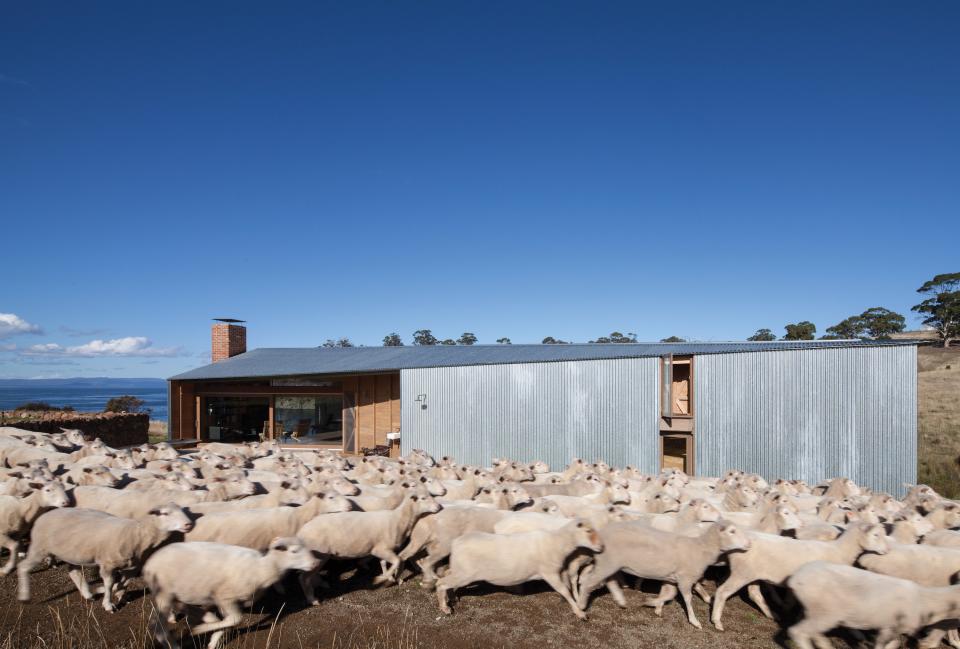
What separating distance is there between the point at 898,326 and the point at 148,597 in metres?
97.5

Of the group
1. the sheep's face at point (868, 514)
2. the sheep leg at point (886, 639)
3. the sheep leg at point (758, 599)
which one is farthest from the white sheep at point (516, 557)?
the sheep's face at point (868, 514)

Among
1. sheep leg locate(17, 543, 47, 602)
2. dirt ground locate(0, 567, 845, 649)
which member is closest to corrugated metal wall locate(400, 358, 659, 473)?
dirt ground locate(0, 567, 845, 649)

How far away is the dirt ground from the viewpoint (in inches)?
274

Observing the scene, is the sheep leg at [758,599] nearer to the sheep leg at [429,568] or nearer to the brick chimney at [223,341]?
the sheep leg at [429,568]

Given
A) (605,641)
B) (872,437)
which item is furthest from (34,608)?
(872,437)

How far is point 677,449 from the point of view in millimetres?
20047

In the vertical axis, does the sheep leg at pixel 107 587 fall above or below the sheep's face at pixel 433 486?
below

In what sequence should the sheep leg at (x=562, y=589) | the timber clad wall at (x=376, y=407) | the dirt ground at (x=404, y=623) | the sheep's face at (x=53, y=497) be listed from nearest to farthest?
the dirt ground at (x=404, y=623) → the sheep leg at (x=562, y=589) → the sheep's face at (x=53, y=497) → the timber clad wall at (x=376, y=407)

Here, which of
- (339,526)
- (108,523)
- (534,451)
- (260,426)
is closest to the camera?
(108,523)

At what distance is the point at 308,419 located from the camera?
26.2 metres

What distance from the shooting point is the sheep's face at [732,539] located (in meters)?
7.32

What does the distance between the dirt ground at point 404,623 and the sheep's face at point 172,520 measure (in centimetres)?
103

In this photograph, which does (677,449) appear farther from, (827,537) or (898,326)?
(898,326)

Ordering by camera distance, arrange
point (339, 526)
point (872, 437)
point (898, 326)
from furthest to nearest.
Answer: point (898, 326)
point (872, 437)
point (339, 526)
